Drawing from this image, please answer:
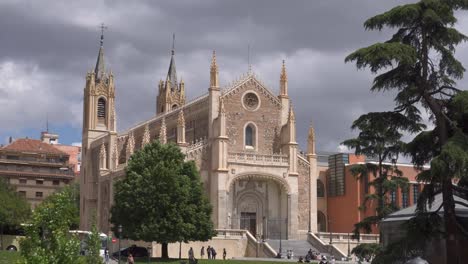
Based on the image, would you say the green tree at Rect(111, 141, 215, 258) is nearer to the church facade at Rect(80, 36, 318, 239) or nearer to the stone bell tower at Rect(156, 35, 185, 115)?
the church facade at Rect(80, 36, 318, 239)

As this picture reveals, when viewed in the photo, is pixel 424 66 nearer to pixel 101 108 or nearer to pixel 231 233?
pixel 231 233

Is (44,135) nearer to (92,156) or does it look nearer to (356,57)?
(92,156)

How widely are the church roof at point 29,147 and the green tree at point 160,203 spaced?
198 ft

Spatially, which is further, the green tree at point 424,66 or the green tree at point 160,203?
the green tree at point 160,203

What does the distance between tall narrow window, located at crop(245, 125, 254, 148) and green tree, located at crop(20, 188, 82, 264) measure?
56.0 meters

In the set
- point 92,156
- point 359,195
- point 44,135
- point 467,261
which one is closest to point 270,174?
point 359,195

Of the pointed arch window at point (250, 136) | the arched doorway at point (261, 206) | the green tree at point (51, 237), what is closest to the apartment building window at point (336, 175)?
the arched doorway at point (261, 206)

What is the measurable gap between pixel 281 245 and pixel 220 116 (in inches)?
495

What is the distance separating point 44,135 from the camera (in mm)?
142500

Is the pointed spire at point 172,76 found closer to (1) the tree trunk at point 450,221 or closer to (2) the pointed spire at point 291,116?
(2) the pointed spire at point 291,116

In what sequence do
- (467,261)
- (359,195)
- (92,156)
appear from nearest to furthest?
1. (467,261)
2. (359,195)
3. (92,156)

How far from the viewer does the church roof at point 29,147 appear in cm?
10812

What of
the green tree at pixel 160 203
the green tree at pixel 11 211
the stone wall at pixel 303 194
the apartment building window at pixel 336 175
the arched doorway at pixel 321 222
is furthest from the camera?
the arched doorway at pixel 321 222

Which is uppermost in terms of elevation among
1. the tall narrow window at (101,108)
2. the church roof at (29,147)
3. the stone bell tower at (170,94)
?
the stone bell tower at (170,94)
